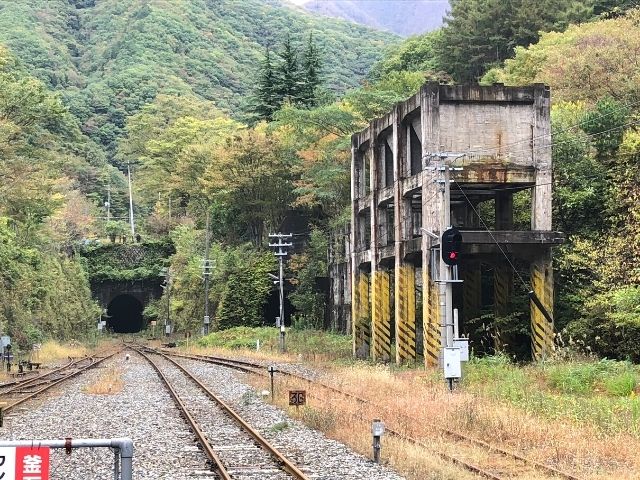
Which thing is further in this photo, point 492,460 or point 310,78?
point 310,78

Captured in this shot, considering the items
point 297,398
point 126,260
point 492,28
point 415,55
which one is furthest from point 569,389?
point 126,260

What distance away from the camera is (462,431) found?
45.6 feet

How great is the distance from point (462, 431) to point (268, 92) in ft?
197

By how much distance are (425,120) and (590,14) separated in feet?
108

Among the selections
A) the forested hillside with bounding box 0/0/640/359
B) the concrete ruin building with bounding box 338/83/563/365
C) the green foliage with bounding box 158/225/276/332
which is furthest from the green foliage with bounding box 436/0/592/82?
the concrete ruin building with bounding box 338/83/563/365

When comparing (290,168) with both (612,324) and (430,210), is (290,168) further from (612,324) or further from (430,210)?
(612,324)

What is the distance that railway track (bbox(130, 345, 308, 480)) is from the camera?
10.9 meters

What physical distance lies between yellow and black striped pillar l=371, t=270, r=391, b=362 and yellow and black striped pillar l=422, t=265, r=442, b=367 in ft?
21.0

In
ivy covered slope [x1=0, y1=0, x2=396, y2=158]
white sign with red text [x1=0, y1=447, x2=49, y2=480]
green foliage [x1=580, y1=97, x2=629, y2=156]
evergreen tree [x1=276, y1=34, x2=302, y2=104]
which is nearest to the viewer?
white sign with red text [x1=0, y1=447, x2=49, y2=480]

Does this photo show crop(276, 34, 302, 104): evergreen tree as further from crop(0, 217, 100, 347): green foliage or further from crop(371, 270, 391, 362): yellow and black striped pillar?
crop(371, 270, 391, 362): yellow and black striped pillar

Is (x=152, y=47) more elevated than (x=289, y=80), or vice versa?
(x=152, y=47)

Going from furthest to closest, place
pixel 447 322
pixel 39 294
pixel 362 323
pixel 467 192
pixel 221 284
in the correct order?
pixel 221 284
pixel 39 294
pixel 362 323
pixel 467 192
pixel 447 322

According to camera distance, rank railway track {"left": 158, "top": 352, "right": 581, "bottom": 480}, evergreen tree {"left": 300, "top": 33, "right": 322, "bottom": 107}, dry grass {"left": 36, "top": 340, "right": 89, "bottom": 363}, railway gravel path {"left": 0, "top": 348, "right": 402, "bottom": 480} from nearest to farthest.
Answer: railway track {"left": 158, "top": 352, "right": 581, "bottom": 480} < railway gravel path {"left": 0, "top": 348, "right": 402, "bottom": 480} < dry grass {"left": 36, "top": 340, "right": 89, "bottom": 363} < evergreen tree {"left": 300, "top": 33, "right": 322, "bottom": 107}

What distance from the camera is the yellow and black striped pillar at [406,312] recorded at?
102 ft
